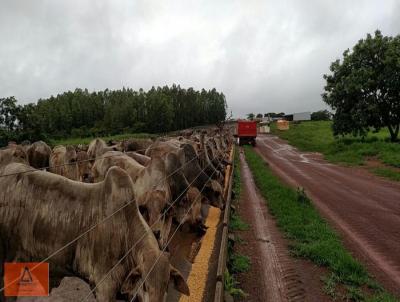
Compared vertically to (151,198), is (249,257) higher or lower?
lower

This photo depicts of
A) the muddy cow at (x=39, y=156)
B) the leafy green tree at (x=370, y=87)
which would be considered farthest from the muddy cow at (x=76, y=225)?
the leafy green tree at (x=370, y=87)

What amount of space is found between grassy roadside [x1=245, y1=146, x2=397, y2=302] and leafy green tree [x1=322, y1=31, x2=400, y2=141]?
1892 centimetres

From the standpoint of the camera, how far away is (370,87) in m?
29.9

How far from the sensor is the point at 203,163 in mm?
12914

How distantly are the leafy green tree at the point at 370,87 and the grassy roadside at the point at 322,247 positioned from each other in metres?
18.9

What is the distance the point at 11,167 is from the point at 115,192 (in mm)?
1569

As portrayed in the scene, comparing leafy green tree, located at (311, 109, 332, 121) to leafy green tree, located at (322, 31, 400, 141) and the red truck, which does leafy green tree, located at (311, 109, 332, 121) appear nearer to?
the red truck

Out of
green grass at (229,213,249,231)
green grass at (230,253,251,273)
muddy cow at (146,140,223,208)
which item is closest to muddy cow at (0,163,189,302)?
green grass at (230,253,251,273)

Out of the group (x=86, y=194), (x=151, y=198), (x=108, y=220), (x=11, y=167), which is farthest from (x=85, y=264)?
(x=151, y=198)

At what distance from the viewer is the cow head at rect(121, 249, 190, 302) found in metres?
3.99

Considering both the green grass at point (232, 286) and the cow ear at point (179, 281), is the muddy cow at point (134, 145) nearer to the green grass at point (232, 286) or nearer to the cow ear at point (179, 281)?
the green grass at point (232, 286)

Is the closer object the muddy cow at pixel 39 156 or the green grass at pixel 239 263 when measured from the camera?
the green grass at pixel 239 263

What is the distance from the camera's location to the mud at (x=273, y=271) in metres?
6.43

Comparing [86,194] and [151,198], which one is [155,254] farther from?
[151,198]
